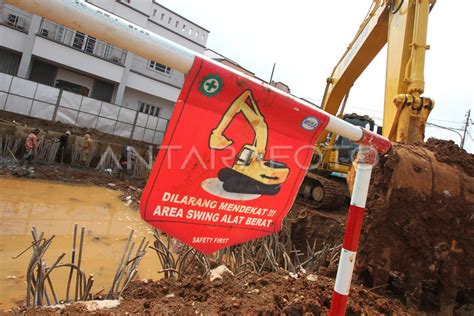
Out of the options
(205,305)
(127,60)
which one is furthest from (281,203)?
(127,60)

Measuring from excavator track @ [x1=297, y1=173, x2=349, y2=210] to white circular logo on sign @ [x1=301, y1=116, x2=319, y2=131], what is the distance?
781 cm

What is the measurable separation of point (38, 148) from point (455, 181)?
44.6 feet

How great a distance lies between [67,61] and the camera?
19000 millimetres

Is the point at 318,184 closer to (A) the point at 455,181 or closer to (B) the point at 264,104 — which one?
(A) the point at 455,181

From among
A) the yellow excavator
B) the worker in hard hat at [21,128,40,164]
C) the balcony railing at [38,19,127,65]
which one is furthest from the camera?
the balcony railing at [38,19,127,65]

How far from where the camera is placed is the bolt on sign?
1211mm

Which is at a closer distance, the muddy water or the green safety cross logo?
the green safety cross logo

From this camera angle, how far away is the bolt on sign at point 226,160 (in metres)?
1.21

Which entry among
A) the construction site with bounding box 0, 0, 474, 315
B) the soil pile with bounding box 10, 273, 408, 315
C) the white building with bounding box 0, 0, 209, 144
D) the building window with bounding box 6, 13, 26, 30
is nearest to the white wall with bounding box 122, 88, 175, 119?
the white building with bounding box 0, 0, 209, 144

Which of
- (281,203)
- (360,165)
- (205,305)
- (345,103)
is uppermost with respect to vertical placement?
(345,103)

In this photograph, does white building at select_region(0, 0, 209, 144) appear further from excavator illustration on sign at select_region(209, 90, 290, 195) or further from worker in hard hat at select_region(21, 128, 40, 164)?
excavator illustration on sign at select_region(209, 90, 290, 195)

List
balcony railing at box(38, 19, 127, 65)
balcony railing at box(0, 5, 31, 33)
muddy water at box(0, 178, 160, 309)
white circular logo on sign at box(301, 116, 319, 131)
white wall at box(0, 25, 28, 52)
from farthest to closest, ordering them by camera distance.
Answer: balcony railing at box(38, 19, 127, 65), balcony railing at box(0, 5, 31, 33), white wall at box(0, 25, 28, 52), muddy water at box(0, 178, 160, 309), white circular logo on sign at box(301, 116, 319, 131)

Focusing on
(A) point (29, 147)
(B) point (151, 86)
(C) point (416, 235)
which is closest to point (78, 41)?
(B) point (151, 86)

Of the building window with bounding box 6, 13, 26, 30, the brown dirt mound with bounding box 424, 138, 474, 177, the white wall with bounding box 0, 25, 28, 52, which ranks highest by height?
the building window with bounding box 6, 13, 26, 30
